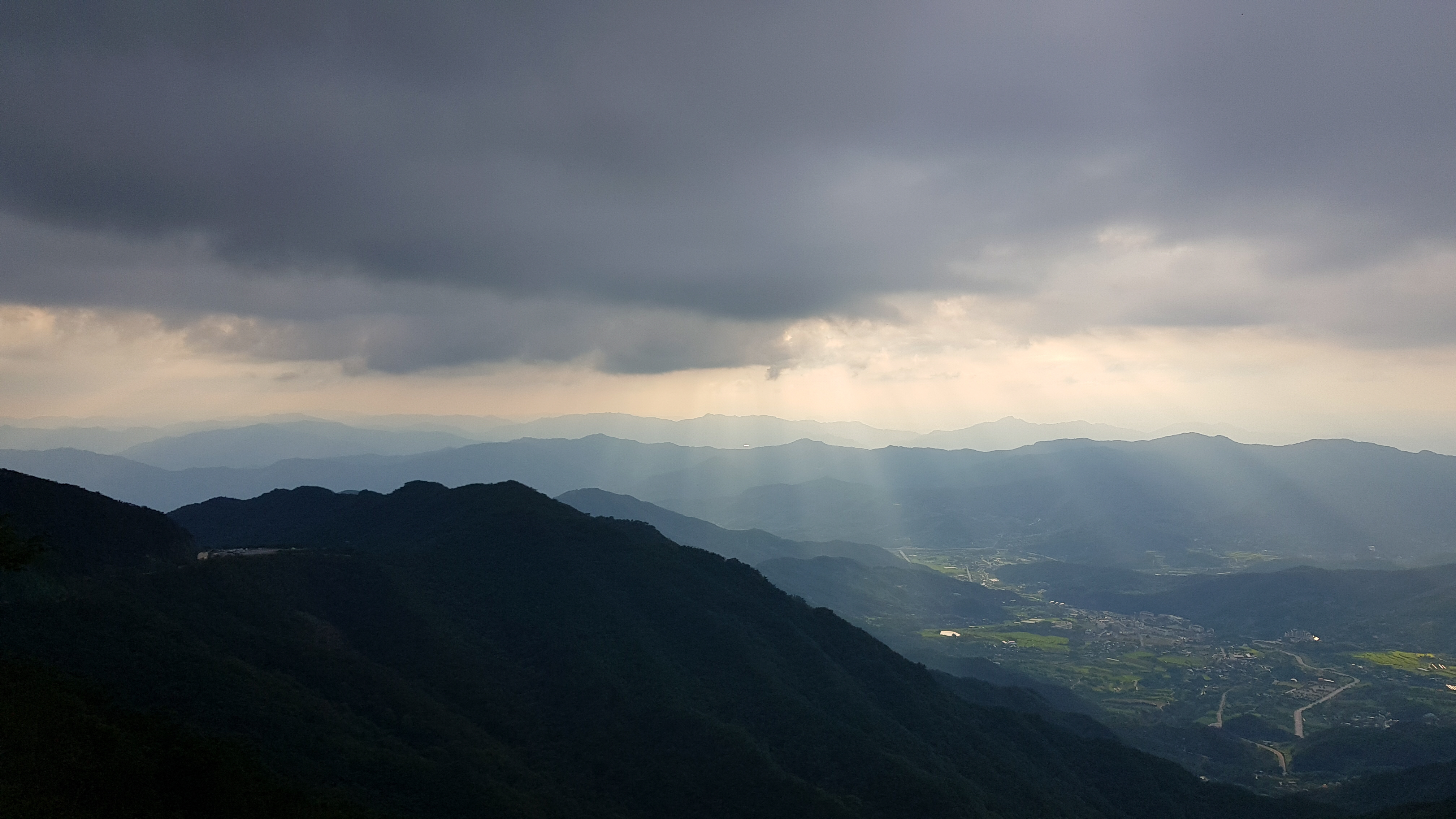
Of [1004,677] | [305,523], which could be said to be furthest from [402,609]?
[1004,677]

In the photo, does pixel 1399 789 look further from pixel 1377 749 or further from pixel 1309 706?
pixel 1309 706

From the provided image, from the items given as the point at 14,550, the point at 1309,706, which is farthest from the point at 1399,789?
the point at 14,550

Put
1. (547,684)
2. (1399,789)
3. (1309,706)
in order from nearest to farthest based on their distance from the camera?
1. (547,684)
2. (1399,789)
3. (1309,706)

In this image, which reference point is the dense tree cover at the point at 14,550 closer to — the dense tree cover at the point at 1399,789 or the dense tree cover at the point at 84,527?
the dense tree cover at the point at 84,527

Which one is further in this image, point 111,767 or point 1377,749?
point 1377,749

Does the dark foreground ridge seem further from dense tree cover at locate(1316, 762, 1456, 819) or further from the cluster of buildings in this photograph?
the cluster of buildings

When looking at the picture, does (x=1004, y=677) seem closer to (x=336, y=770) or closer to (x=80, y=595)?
(x=336, y=770)

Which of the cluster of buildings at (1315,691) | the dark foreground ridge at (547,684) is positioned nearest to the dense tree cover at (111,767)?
the dark foreground ridge at (547,684)

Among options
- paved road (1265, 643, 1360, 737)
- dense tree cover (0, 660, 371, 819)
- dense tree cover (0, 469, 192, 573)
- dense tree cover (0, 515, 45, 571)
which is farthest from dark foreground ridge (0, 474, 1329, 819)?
paved road (1265, 643, 1360, 737)

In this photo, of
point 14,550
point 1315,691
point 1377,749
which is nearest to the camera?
point 14,550
